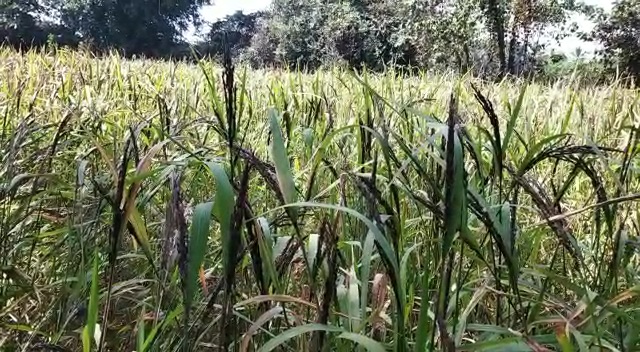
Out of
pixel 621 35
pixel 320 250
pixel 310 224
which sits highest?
pixel 621 35

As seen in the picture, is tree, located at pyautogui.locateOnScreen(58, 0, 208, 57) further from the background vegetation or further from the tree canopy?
the background vegetation

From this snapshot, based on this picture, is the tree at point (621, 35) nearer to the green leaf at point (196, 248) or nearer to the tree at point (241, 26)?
the green leaf at point (196, 248)

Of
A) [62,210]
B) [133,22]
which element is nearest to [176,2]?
[133,22]

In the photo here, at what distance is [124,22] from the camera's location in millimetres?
25000

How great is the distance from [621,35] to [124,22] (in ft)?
65.5

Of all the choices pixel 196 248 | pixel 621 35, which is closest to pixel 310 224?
pixel 196 248

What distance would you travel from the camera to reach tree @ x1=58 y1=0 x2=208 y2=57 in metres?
24.2

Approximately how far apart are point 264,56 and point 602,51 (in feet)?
44.7

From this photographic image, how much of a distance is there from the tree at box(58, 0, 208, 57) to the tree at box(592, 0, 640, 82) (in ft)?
57.2

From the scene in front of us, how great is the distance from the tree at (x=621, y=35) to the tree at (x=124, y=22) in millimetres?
17427

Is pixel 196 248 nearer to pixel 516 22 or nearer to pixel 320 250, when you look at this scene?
pixel 320 250

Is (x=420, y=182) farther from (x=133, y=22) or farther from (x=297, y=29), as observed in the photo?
(x=133, y=22)

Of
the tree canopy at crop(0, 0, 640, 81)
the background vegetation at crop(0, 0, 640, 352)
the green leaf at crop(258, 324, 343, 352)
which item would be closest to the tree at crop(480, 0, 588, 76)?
the tree canopy at crop(0, 0, 640, 81)

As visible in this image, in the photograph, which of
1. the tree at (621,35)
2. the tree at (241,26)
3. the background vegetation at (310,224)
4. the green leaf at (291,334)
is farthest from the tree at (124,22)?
the green leaf at (291,334)
